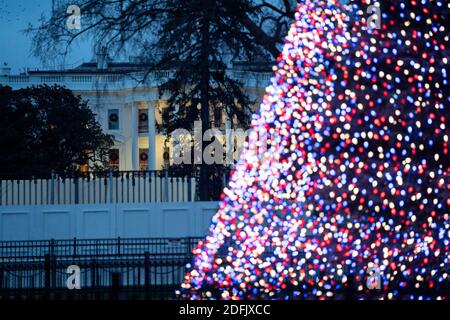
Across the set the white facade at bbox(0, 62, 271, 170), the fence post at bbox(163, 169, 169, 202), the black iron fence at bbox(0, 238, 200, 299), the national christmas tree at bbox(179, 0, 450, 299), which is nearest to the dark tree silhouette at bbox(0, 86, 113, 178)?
the black iron fence at bbox(0, 238, 200, 299)

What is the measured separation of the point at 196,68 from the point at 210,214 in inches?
172

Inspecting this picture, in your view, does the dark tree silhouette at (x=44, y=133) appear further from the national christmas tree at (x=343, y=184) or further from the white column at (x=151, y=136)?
the national christmas tree at (x=343, y=184)

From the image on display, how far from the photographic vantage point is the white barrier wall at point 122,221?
74.3 feet

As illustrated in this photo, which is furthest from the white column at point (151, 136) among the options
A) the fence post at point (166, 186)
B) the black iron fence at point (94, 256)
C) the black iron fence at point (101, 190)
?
the black iron fence at point (94, 256)

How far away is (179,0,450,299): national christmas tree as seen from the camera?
10.2 metres

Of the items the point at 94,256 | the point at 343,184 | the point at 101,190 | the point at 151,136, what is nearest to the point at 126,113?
the point at 151,136

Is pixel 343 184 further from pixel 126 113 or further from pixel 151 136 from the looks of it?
pixel 126 113

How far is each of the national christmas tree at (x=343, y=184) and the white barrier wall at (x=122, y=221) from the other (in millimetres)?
12190

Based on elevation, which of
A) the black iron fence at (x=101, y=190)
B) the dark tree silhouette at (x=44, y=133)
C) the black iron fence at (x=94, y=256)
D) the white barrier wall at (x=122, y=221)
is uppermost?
the dark tree silhouette at (x=44, y=133)

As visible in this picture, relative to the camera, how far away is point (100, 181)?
22.9m

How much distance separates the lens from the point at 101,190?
22953 mm
